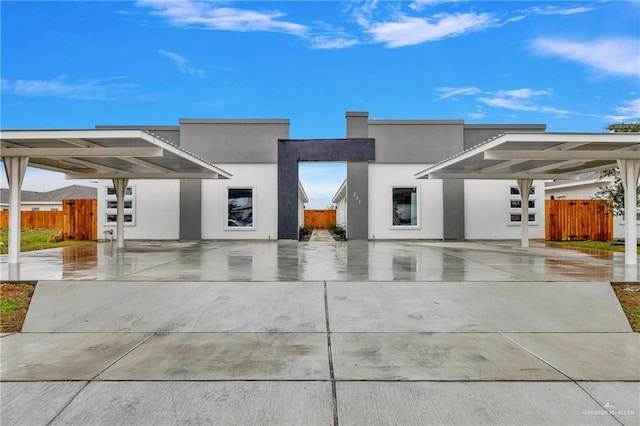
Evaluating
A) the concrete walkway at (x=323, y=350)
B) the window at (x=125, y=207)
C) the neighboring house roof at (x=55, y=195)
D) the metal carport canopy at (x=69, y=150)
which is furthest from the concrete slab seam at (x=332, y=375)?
the neighboring house roof at (x=55, y=195)

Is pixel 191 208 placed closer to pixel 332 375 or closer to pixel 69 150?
pixel 69 150

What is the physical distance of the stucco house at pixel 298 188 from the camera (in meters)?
18.9

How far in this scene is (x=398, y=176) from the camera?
752 inches

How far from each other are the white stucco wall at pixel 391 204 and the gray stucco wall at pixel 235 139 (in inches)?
197

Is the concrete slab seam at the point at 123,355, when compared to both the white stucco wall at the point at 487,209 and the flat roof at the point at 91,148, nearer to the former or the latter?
the flat roof at the point at 91,148

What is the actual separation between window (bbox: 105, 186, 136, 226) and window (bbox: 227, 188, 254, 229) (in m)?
4.83

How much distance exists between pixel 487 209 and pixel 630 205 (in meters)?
9.66

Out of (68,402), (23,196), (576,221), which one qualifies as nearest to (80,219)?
(68,402)

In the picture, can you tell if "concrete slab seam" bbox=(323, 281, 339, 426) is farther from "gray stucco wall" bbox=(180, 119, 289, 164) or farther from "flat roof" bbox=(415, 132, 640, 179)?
"gray stucco wall" bbox=(180, 119, 289, 164)

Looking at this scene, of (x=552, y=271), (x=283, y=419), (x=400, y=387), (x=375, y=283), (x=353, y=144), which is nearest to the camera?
(x=283, y=419)

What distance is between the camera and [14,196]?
1020cm

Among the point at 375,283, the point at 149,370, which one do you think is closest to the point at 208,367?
the point at 149,370

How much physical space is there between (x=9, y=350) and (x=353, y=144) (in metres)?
15.7

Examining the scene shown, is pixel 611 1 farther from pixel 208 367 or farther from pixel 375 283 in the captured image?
pixel 208 367
